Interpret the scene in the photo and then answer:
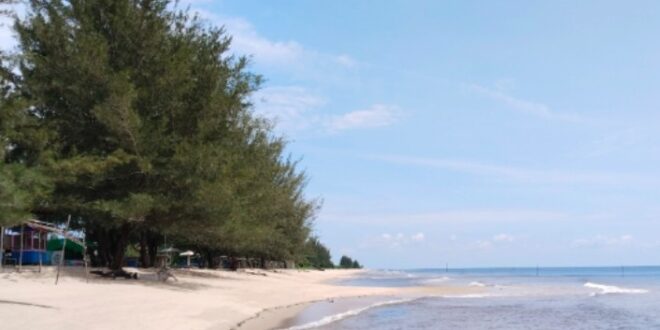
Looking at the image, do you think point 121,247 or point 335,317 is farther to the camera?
point 121,247

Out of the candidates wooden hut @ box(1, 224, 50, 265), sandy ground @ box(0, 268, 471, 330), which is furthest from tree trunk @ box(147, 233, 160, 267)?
A: sandy ground @ box(0, 268, 471, 330)

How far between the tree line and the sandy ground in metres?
3.05

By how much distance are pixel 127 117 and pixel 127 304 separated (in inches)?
370

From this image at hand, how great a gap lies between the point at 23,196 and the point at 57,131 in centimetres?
1199

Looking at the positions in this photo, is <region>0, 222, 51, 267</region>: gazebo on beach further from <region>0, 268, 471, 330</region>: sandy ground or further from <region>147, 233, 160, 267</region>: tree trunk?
<region>147, 233, 160, 267</region>: tree trunk

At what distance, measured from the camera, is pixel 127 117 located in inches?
1131

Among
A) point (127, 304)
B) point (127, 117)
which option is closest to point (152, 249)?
point (127, 117)

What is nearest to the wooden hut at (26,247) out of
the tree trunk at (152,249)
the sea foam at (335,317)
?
the tree trunk at (152,249)

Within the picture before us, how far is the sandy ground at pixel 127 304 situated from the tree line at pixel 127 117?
305 cm

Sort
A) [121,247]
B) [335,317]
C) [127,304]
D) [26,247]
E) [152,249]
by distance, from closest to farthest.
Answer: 1. [127,304]
2. [335,317]
3. [121,247]
4. [26,247]
5. [152,249]

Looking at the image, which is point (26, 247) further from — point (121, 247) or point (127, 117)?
point (127, 117)

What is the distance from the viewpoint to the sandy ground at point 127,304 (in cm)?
1785

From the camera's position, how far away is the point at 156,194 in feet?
101

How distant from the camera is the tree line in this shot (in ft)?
94.5
